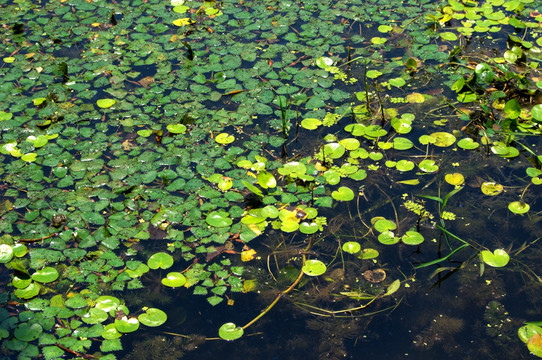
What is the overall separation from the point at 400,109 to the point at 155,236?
5.99 ft

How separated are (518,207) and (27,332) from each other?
8.50 feet

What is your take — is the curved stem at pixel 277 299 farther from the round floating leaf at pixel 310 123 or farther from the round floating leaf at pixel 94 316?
the round floating leaf at pixel 310 123

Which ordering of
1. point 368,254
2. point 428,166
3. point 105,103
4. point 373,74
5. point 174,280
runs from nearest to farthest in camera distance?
point 174,280
point 368,254
point 428,166
point 105,103
point 373,74

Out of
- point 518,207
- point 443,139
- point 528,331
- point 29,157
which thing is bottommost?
point 528,331

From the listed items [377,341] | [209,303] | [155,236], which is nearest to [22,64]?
[155,236]

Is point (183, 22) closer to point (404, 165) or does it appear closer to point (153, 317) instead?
point (404, 165)

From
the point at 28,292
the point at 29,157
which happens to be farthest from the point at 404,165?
the point at 29,157

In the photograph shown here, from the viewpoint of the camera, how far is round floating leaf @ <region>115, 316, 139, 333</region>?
252 cm

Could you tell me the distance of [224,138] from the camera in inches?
135

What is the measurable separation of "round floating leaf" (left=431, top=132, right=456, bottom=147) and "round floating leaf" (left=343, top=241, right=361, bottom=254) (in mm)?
960

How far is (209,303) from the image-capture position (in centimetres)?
264

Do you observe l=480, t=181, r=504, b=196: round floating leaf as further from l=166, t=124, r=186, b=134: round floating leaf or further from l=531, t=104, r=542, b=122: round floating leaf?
l=166, t=124, r=186, b=134: round floating leaf

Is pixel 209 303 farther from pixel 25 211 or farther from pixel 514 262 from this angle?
pixel 514 262

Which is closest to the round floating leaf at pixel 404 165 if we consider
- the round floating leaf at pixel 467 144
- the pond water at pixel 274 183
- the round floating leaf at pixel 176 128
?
the pond water at pixel 274 183
